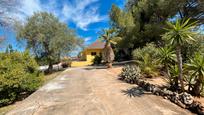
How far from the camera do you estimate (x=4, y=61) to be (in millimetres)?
10484

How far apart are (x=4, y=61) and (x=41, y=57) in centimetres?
1475

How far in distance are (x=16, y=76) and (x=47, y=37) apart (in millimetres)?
13801

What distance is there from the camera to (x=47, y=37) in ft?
76.3

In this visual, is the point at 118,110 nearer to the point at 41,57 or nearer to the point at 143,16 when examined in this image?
the point at 143,16

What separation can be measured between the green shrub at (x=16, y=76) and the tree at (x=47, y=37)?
1074 cm

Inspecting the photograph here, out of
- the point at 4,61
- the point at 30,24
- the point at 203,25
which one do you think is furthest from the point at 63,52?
the point at 203,25

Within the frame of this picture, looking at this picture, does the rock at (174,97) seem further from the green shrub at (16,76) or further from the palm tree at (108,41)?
the palm tree at (108,41)

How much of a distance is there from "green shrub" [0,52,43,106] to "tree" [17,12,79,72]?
1074cm

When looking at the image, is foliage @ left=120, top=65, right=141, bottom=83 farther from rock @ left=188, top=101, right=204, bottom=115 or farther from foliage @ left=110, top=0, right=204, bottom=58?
foliage @ left=110, top=0, right=204, bottom=58

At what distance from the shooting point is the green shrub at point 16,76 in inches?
396

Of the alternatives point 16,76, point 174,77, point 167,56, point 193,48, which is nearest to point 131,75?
point 167,56

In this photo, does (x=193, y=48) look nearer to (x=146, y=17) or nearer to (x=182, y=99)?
(x=182, y=99)

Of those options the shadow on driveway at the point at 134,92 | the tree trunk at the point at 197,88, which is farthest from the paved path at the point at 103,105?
the tree trunk at the point at 197,88

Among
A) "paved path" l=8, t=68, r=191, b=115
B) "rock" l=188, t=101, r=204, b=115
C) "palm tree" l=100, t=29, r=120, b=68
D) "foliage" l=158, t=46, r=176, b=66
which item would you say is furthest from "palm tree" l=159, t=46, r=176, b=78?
"palm tree" l=100, t=29, r=120, b=68
